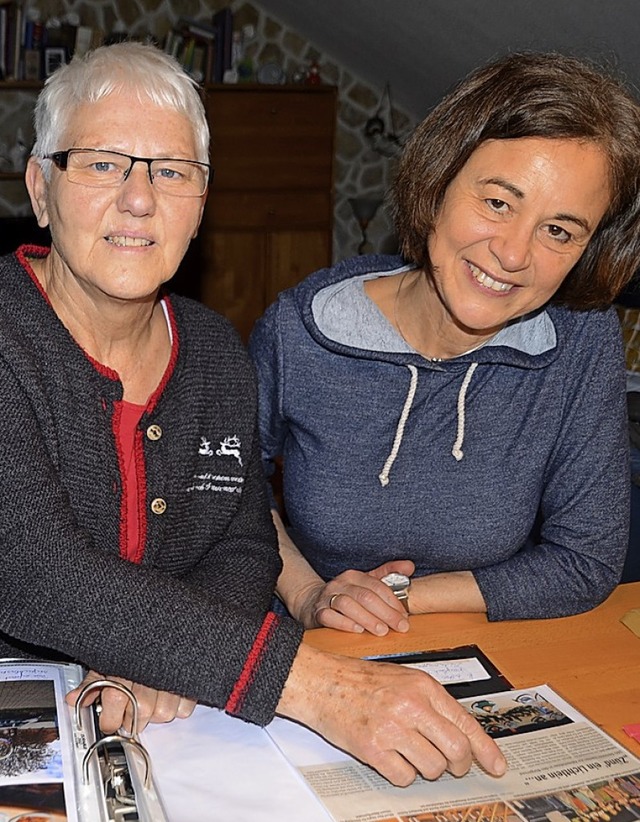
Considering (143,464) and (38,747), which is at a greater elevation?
(143,464)

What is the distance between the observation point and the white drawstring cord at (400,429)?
5.28 ft

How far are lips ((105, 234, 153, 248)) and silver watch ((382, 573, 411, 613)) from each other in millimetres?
581

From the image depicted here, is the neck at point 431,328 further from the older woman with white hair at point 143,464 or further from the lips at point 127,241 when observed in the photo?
the lips at point 127,241

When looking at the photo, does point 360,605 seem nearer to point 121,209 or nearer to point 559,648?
point 559,648

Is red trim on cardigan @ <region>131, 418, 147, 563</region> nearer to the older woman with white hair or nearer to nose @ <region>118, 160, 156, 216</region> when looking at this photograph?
the older woman with white hair

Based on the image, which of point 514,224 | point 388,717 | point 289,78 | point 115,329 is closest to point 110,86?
point 115,329

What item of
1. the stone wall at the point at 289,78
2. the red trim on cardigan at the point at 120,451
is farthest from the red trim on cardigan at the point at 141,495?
the stone wall at the point at 289,78

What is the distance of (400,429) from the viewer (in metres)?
1.62

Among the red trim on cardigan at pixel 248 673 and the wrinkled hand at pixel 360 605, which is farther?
the wrinkled hand at pixel 360 605

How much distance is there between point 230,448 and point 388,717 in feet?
1.63

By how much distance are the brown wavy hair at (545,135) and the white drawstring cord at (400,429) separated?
176 millimetres

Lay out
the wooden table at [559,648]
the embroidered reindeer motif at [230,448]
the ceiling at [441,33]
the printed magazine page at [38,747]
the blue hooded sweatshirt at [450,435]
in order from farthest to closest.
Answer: the ceiling at [441,33] → the blue hooded sweatshirt at [450,435] → the embroidered reindeer motif at [230,448] → the wooden table at [559,648] → the printed magazine page at [38,747]

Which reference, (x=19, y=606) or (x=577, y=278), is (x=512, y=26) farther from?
(x=19, y=606)

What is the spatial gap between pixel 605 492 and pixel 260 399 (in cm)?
55
